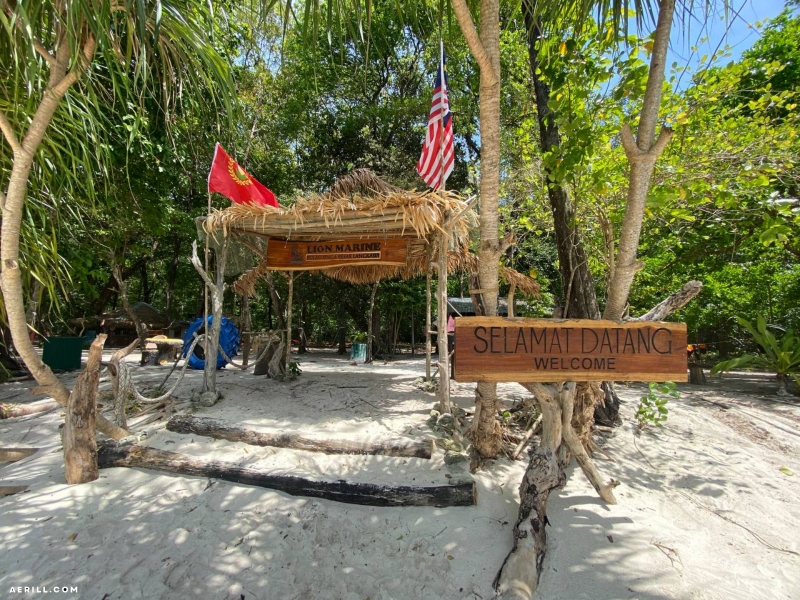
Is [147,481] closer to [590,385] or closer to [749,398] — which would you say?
[590,385]

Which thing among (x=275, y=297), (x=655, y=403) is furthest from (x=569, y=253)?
(x=275, y=297)

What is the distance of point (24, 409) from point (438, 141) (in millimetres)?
6689

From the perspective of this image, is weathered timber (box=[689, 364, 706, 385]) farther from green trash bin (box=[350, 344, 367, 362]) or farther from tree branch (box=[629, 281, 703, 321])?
green trash bin (box=[350, 344, 367, 362])

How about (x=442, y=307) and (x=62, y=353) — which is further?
(x=62, y=353)

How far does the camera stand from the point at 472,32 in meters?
2.87

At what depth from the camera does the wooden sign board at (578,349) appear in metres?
2.60

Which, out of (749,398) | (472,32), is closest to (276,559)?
(472,32)

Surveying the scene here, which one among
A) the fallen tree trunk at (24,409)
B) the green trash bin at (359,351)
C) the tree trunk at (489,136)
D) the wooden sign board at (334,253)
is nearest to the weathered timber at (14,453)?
the fallen tree trunk at (24,409)

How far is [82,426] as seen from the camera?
3.46 metres

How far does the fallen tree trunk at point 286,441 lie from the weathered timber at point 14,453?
4.44 ft

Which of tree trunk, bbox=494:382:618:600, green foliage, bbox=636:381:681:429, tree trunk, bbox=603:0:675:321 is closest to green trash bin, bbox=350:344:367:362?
green foliage, bbox=636:381:681:429

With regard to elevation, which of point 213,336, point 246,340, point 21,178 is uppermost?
point 21,178

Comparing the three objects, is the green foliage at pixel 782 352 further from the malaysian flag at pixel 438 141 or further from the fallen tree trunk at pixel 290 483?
the fallen tree trunk at pixel 290 483

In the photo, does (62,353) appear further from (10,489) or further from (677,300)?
(677,300)
